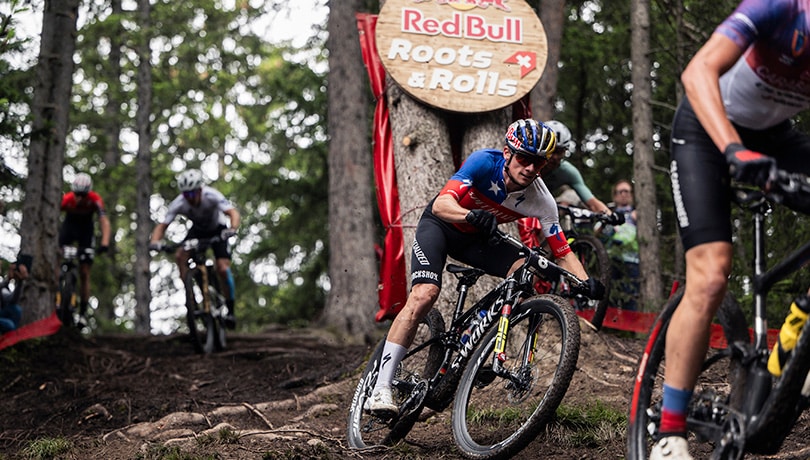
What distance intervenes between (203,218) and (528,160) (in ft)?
22.3

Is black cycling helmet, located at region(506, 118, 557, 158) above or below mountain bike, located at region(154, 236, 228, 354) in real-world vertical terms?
above

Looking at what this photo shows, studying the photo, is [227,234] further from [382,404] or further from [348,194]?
[382,404]

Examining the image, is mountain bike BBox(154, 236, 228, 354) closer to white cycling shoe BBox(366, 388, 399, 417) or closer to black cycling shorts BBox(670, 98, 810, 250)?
white cycling shoe BBox(366, 388, 399, 417)

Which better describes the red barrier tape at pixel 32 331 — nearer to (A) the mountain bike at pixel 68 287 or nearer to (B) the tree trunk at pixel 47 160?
(B) the tree trunk at pixel 47 160

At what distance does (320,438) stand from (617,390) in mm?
2226

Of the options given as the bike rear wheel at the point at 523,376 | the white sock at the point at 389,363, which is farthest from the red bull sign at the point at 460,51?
the bike rear wheel at the point at 523,376

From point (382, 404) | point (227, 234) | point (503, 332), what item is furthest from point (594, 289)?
point (227, 234)

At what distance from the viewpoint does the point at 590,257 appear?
926cm

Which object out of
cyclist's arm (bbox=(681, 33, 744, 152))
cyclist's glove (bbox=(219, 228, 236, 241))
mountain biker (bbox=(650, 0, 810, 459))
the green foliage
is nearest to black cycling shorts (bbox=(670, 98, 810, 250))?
mountain biker (bbox=(650, 0, 810, 459))

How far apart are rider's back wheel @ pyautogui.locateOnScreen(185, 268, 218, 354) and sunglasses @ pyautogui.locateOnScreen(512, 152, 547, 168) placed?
6.54 meters

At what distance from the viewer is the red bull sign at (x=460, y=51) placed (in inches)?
312

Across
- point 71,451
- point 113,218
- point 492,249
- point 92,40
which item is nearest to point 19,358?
point 71,451

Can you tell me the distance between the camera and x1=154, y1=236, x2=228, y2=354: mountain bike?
11.4 metres

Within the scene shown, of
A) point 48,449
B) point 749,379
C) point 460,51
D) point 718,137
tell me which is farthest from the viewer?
point 460,51
